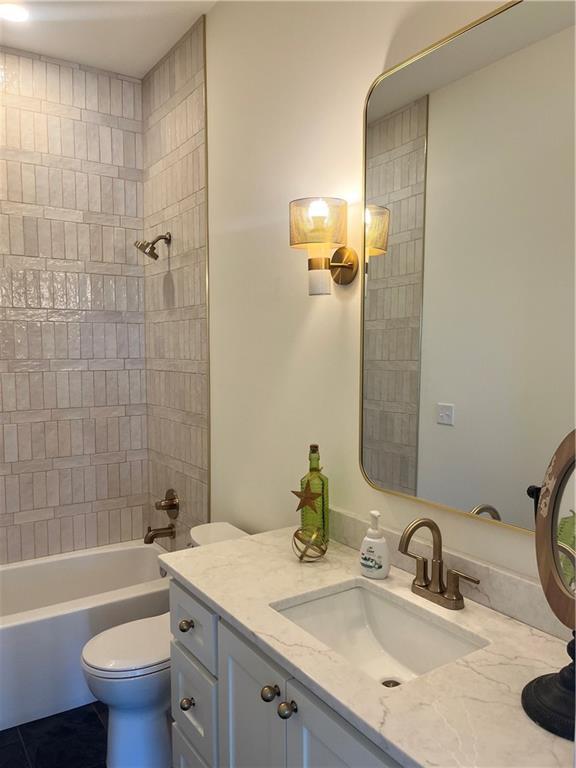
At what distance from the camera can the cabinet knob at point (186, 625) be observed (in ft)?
4.81

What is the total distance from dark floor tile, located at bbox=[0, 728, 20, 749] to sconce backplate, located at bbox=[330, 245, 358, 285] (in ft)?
7.02

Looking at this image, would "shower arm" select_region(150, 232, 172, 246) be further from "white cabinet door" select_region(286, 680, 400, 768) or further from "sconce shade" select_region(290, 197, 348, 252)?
"white cabinet door" select_region(286, 680, 400, 768)

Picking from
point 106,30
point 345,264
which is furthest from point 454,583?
point 106,30

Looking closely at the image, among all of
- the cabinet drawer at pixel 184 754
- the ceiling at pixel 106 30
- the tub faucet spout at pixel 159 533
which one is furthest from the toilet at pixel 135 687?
the ceiling at pixel 106 30

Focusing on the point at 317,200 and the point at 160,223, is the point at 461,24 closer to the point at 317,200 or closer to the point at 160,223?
the point at 317,200

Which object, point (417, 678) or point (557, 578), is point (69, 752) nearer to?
point (417, 678)

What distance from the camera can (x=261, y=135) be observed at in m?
2.08

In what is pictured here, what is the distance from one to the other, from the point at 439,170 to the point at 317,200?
14.7 inches

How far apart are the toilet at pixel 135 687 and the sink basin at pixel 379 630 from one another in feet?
2.54

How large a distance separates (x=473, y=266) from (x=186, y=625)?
3.80 ft

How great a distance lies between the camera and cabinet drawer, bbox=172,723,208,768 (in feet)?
4.94

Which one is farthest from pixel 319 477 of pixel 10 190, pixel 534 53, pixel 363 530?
pixel 10 190

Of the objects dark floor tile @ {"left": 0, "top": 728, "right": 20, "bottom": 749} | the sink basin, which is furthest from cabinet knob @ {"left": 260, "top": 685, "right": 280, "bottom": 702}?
dark floor tile @ {"left": 0, "top": 728, "right": 20, "bottom": 749}

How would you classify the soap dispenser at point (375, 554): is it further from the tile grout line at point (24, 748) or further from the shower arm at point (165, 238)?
the shower arm at point (165, 238)
